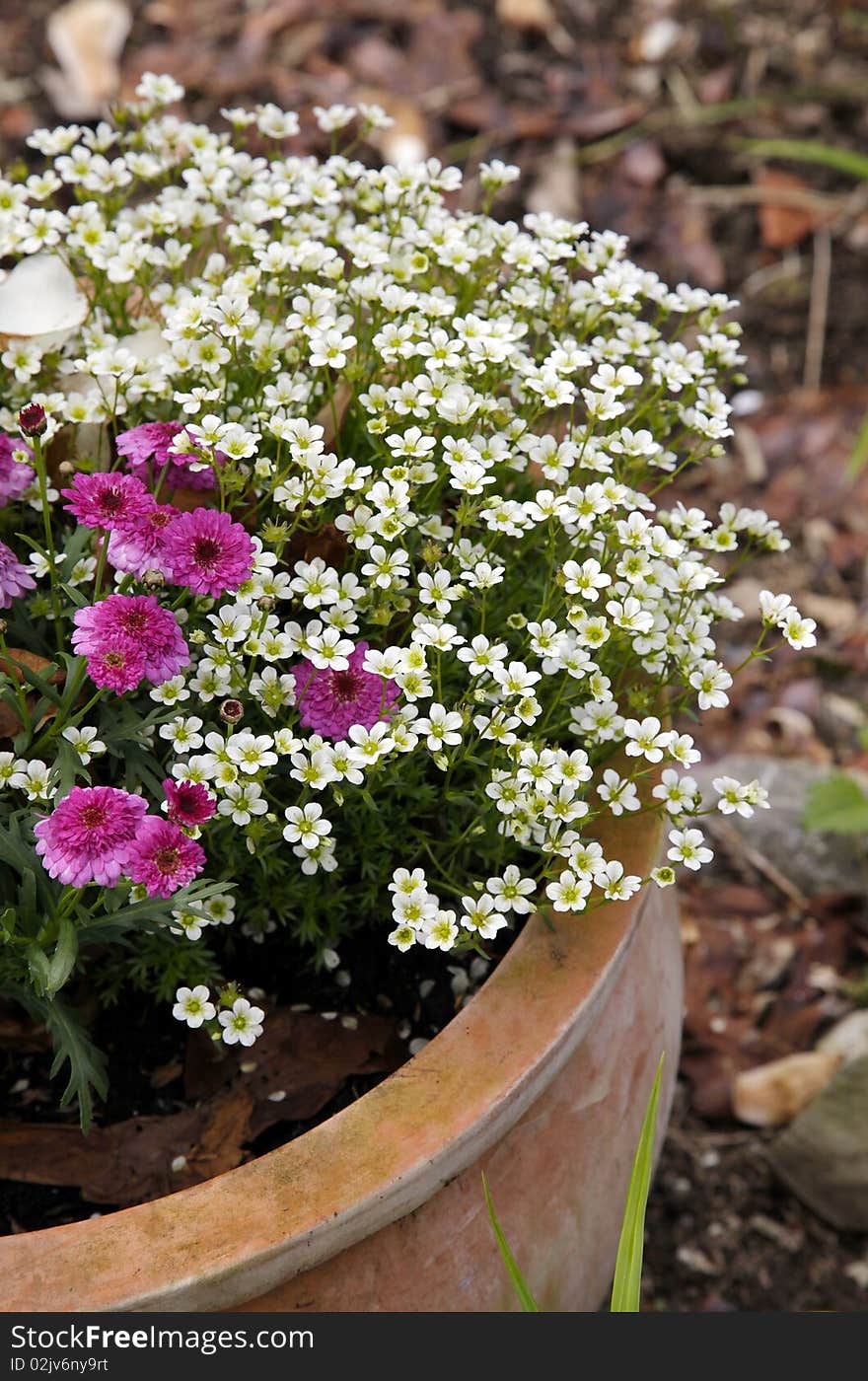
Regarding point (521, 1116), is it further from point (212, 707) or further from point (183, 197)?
point (183, 197)

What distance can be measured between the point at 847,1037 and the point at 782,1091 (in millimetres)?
146

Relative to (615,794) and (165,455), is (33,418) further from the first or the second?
(615,794)

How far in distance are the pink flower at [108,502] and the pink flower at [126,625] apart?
74 mm

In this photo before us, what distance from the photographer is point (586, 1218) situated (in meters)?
1.48

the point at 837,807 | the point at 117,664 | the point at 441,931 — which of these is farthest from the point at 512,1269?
the point at 837,807

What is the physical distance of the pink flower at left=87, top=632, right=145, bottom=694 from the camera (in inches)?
45.9

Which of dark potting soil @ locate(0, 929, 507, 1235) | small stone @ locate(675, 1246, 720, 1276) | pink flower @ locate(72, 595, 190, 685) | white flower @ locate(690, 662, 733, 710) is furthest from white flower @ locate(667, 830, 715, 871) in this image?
small stone @ locate(675, 1246, 720, 1276)

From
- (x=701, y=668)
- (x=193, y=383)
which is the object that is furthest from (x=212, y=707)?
(x=701, y=668)

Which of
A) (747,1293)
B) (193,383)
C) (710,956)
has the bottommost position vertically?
(747,1293)

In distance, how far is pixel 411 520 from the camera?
1.36 m

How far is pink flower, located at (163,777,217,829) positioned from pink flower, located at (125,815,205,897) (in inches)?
0.9

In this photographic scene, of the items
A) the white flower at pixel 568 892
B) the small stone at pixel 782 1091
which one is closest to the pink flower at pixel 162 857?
the white flower at pixel 568 892

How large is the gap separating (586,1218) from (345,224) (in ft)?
3.90

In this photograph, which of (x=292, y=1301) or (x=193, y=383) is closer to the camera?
(x=292, y=1301)
